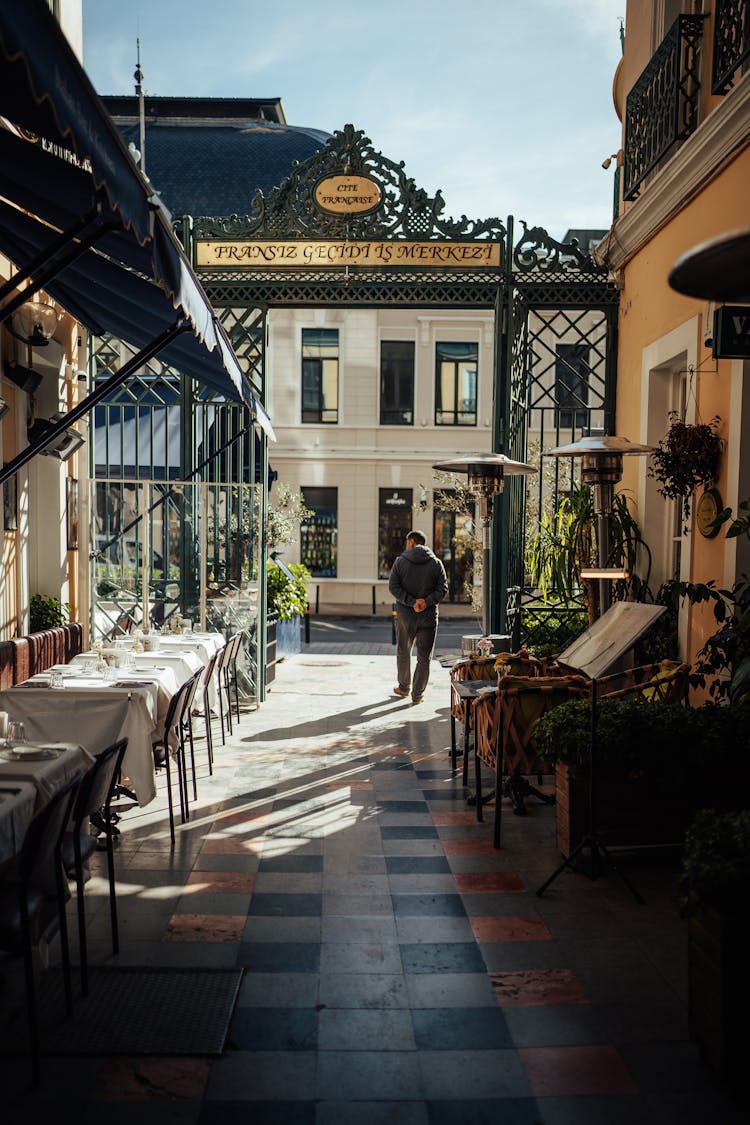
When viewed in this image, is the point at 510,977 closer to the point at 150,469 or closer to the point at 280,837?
the point at 280,837

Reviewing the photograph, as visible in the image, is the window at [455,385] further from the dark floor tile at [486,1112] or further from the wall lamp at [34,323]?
the dark floor tile at [486,1112]

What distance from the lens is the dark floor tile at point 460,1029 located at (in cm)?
338

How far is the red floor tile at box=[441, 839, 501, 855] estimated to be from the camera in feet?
18.0

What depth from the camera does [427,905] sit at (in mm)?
4695

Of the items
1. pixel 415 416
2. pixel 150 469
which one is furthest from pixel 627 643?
pixel 415 416

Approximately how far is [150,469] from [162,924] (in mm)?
5948

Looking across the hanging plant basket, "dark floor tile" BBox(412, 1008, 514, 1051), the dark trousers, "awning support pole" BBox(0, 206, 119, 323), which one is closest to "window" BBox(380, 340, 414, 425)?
the dark trousers

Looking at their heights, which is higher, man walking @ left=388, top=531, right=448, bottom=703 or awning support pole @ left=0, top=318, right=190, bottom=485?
awning support pole @ left=0, top=318, right=190, bottom=485

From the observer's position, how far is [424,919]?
4523 mm

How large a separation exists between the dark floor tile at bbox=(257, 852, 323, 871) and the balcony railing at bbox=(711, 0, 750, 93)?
5239 mm

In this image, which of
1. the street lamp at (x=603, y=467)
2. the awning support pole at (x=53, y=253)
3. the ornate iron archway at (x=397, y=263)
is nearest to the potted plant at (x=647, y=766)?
the street lamp at (x=603, y=467)

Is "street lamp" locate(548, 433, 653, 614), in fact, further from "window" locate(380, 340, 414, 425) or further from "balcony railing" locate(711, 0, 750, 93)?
"window" locate(380, 340, 414, 425)

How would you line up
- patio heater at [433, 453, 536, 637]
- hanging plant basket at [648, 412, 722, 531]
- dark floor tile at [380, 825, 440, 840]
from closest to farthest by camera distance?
dark floor tile at [380, 825, 440, 840]
hanging plant basket at [648, 412, 722, 531]
patio heater at [433, 453, 536, 637]

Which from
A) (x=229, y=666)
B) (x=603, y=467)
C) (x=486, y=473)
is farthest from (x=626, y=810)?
(x=229, y=666)
